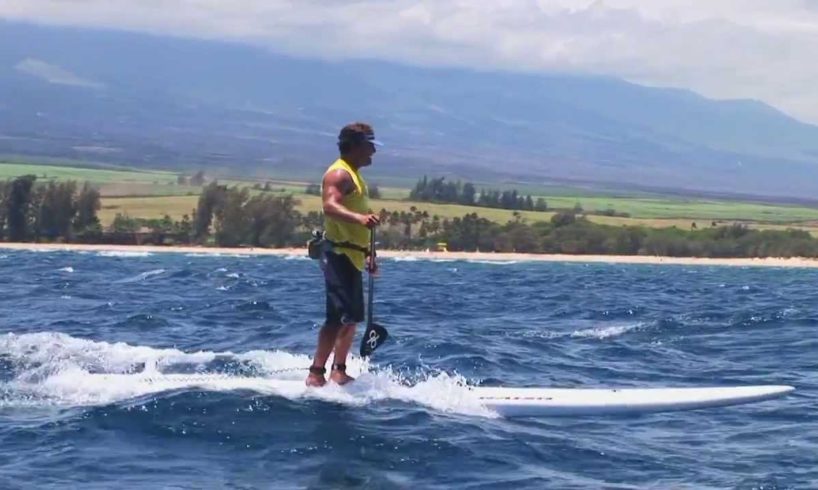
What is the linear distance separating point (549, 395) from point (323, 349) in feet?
6.44

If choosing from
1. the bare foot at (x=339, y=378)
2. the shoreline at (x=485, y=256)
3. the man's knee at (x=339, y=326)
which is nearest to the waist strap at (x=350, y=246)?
the man's knee at (x=339, y=326)

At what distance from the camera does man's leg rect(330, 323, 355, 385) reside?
12.3m

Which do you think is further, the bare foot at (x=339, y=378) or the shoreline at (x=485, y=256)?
the shoreline at (x=485, y=256)

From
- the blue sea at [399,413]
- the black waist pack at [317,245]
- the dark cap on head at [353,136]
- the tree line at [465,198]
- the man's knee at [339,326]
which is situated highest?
the dark cap on head at [353,136]

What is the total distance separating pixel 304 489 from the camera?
937 centimetres

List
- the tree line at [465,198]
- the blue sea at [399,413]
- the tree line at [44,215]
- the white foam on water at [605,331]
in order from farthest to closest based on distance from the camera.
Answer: the tree line at [465,198] < the tree line at [44,215] < the white foam on water at [605,331] < the blue sea at [399,413]

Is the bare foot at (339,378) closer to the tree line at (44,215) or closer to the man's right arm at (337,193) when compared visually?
the man's right arm at (337,193)

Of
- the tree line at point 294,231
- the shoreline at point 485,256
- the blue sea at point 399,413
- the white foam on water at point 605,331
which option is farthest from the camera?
the tree line at point 294,231

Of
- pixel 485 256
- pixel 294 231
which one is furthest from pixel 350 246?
pixel 294 231

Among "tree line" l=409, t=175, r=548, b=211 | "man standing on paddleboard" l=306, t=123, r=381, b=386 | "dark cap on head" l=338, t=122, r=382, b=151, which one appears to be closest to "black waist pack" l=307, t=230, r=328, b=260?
"man standing on paddleboard" l=306, t=123, r=381, b=386

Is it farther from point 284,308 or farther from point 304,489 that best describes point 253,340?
point 304,489

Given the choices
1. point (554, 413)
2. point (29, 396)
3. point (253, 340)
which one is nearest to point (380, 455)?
point (554, 413)

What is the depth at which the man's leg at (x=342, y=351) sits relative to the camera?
486 inches

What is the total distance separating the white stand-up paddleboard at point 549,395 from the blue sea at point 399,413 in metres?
0.11
